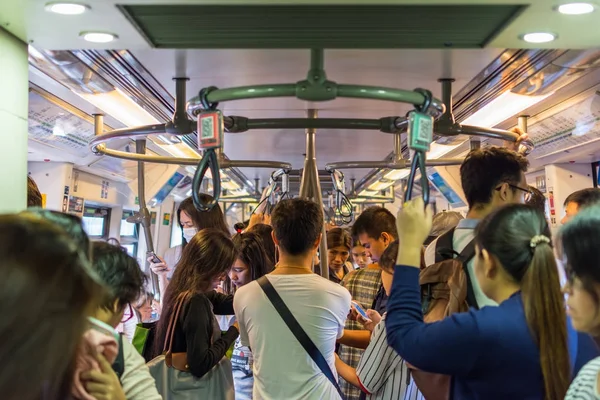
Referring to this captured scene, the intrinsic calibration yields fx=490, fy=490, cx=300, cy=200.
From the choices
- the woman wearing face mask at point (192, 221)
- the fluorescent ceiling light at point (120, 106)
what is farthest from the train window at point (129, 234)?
the fluorescent ceiling light at point (120, 106)

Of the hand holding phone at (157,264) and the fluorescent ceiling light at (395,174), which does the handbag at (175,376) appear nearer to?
the hand holding phone at (157,264)

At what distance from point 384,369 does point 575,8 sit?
1252mm

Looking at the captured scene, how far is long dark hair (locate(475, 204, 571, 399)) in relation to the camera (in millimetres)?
1056

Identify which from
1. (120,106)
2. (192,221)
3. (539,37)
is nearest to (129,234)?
(192,221)

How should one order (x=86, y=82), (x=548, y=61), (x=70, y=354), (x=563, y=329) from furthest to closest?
(x=86, y=82), (x=548, y=61), (x=563, y=329), (x=70, y=354)

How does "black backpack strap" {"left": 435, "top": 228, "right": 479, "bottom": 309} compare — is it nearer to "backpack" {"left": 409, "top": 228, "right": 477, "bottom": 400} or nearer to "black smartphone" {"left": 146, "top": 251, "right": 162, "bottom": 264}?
"backpack" {"left": 409, "top": 228, "right": 477, "bottom": 400}

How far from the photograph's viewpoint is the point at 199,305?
1.81 metres

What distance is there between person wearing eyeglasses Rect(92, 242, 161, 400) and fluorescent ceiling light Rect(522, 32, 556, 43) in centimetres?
121

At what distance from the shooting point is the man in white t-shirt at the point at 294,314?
1632 millimetres

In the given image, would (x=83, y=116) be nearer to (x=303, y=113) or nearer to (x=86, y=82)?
(x=86, y=82)

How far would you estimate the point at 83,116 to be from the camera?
9.53 ft

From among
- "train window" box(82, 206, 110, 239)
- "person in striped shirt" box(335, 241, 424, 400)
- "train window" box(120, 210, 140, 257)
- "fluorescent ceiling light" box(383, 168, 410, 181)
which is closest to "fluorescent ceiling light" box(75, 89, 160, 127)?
"person in striped shirt" box(335, 241, 424, 400)

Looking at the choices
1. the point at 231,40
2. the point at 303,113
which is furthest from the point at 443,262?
the point at 303,113

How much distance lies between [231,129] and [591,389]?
0.97 meters
